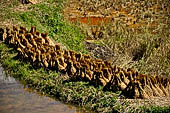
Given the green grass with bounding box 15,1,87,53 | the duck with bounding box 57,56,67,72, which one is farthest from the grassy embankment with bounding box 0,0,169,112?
the duck with bounding box 57,56,67,72

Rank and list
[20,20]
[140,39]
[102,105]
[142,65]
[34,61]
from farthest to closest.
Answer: [20,20] → [140,39] → [142,65] → [34,61] → [102,105]

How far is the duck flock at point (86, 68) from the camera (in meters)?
6.95

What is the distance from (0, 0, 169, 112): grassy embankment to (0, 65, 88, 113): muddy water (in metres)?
0.20

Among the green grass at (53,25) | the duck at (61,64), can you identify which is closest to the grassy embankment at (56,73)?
the green grass at (53,25)

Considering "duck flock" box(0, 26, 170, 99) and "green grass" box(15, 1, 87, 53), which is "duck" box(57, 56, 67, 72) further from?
"green grass" box(15, 1, 87, 53)

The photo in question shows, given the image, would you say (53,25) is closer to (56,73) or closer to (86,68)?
(56,73)

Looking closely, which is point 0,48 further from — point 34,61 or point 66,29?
point 66,29

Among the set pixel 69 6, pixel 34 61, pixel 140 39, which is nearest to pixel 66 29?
pixel 140 39

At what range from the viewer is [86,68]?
7625mm

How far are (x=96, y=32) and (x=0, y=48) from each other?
3.60 meters

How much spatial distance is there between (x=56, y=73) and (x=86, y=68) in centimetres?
84

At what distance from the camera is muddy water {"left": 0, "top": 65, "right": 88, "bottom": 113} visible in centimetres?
678

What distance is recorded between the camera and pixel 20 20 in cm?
1184

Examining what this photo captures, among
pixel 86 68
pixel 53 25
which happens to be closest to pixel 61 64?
pixel 86 68
